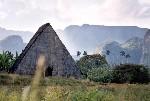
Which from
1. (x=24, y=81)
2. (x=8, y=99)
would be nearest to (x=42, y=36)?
(x=24, y=81)

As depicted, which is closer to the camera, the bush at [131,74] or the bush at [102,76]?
the bush at [131,74]

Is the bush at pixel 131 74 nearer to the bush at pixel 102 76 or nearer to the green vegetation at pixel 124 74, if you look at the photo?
the green vegetation at pixel 124 74

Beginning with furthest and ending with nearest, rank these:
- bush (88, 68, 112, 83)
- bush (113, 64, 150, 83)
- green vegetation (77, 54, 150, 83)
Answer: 1. bush (88, 68, 112, 83)
2. green vegetation (77, 54, 150, 83)
3. bush (113, 64, 150, 83)

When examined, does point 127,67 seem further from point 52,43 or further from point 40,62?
point 40,62

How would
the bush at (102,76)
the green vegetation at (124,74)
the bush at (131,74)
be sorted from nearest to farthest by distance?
1. the bush at (131,74)
2. the green vegetation at (124,74)
3. the bush at (102,76)

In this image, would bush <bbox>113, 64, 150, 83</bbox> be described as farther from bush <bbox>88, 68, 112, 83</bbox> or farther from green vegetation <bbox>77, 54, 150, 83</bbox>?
bush <bbox>88, 68, 112, 83</bbox>

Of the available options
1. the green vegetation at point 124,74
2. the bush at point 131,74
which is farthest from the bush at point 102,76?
the bush at point 131,74

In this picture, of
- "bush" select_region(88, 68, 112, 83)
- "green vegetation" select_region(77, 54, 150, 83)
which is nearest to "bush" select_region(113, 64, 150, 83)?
"green vegetation" select_region(77, 54, 150, 83)

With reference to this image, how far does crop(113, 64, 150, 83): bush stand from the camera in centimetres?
4721

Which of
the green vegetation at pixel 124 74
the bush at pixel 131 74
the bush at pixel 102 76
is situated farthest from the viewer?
the bush at pixel 102 76

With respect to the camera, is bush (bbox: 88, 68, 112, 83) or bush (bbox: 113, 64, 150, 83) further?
bush (bbox: 88, 68, 112, 83)

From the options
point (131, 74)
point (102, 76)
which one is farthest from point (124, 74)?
point (102, 76)

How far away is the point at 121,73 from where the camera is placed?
157ft

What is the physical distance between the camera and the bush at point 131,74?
47.2 metres
